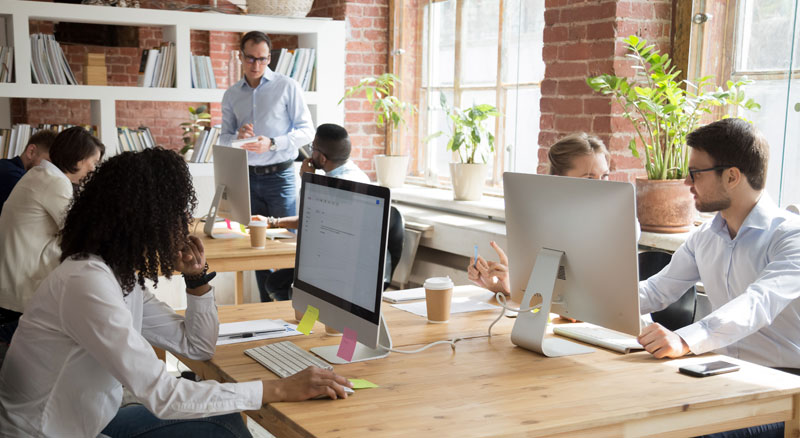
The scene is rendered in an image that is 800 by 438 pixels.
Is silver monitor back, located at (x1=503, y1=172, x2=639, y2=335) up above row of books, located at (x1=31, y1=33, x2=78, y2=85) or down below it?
below

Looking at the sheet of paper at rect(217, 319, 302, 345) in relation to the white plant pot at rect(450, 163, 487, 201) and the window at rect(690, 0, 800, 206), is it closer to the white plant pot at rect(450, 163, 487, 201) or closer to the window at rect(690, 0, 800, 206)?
the window at rect(690, 0, 800, 206)

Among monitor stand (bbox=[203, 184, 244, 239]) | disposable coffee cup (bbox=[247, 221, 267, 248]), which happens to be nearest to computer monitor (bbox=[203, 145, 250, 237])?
monitor stand (bbox=[203, 184, 244, 239])

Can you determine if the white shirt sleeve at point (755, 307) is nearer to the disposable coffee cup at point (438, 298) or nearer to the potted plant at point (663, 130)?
the disposable coffee cup at point (438, 298)

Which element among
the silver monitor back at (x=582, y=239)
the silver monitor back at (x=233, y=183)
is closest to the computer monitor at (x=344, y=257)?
the silver monitor back at (x=582, y=239)

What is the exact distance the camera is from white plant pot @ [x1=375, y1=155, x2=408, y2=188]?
211 inches

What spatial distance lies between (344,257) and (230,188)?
1971mm

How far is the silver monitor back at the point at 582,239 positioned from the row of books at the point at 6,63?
12.3 ft

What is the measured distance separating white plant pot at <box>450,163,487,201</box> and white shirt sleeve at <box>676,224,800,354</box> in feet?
8.33

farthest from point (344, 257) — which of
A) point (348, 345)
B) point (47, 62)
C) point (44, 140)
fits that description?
point (47, 62)

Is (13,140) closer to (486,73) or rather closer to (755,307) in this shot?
(486,73)

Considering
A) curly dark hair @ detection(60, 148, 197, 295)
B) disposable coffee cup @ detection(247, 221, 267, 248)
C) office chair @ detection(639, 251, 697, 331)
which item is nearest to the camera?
curly dark hair @ detection(60, 148, 197, 295)

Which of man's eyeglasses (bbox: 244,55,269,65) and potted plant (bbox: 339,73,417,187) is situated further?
potted plant (bbox: 339,73,417,187)

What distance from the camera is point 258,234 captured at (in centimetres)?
354

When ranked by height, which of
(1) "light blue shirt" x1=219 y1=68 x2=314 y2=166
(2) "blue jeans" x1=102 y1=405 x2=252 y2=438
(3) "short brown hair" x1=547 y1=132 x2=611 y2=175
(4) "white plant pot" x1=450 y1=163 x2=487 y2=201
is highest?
(1) "light blue shirt" x1=219 y1=68 x2=314 y2=166
